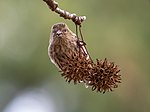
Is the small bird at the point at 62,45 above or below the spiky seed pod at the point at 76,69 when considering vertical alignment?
above

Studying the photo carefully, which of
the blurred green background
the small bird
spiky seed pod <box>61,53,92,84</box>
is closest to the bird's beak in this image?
A: the small bird

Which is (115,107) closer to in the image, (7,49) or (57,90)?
(57,90)

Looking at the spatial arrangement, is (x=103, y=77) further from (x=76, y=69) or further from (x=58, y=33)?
(x=58, y=33)

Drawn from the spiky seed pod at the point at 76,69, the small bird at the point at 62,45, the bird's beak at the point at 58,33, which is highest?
the bird's beak at the point at 58,33

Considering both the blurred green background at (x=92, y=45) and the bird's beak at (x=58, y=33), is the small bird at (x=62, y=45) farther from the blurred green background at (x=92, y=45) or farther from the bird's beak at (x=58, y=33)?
the blurred green background at (x=92, y=45)

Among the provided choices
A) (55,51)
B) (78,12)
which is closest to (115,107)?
(78,12)

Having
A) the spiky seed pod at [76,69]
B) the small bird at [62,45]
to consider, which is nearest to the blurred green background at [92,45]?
the small bird at [62,45]
